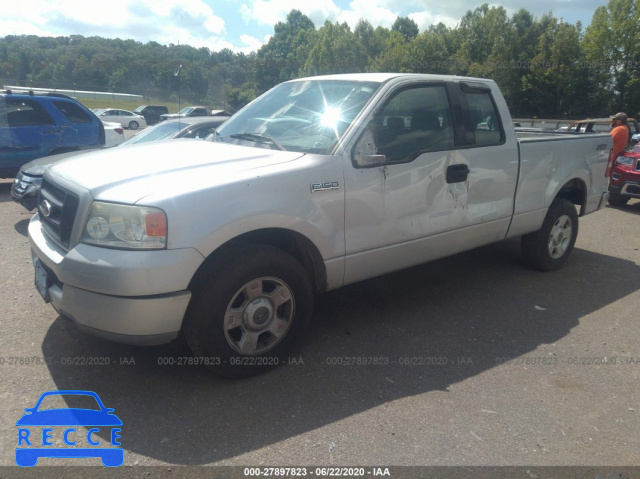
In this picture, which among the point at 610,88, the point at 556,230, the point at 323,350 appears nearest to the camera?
the point at 323,350

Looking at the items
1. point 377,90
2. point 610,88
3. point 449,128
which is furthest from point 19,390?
point 610,88

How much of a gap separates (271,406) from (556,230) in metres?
3.95

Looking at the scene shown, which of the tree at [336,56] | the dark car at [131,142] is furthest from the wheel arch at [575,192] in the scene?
the tree at [336,56]

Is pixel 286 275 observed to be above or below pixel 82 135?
below

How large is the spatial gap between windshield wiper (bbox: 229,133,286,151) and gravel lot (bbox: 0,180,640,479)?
148cm

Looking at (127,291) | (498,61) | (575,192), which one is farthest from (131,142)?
(498,61)

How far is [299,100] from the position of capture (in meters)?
4.21

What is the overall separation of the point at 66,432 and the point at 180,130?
5450mm

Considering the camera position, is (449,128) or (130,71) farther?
(130,71)

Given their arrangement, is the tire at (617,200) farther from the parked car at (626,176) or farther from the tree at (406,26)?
the tree at (406,26)

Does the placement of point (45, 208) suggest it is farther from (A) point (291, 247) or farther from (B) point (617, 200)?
(B) point (617, 200)

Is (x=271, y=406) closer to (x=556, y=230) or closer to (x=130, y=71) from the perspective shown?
(x=556, y=230)

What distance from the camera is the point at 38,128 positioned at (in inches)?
372

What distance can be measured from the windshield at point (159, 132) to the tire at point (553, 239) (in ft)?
16.7
